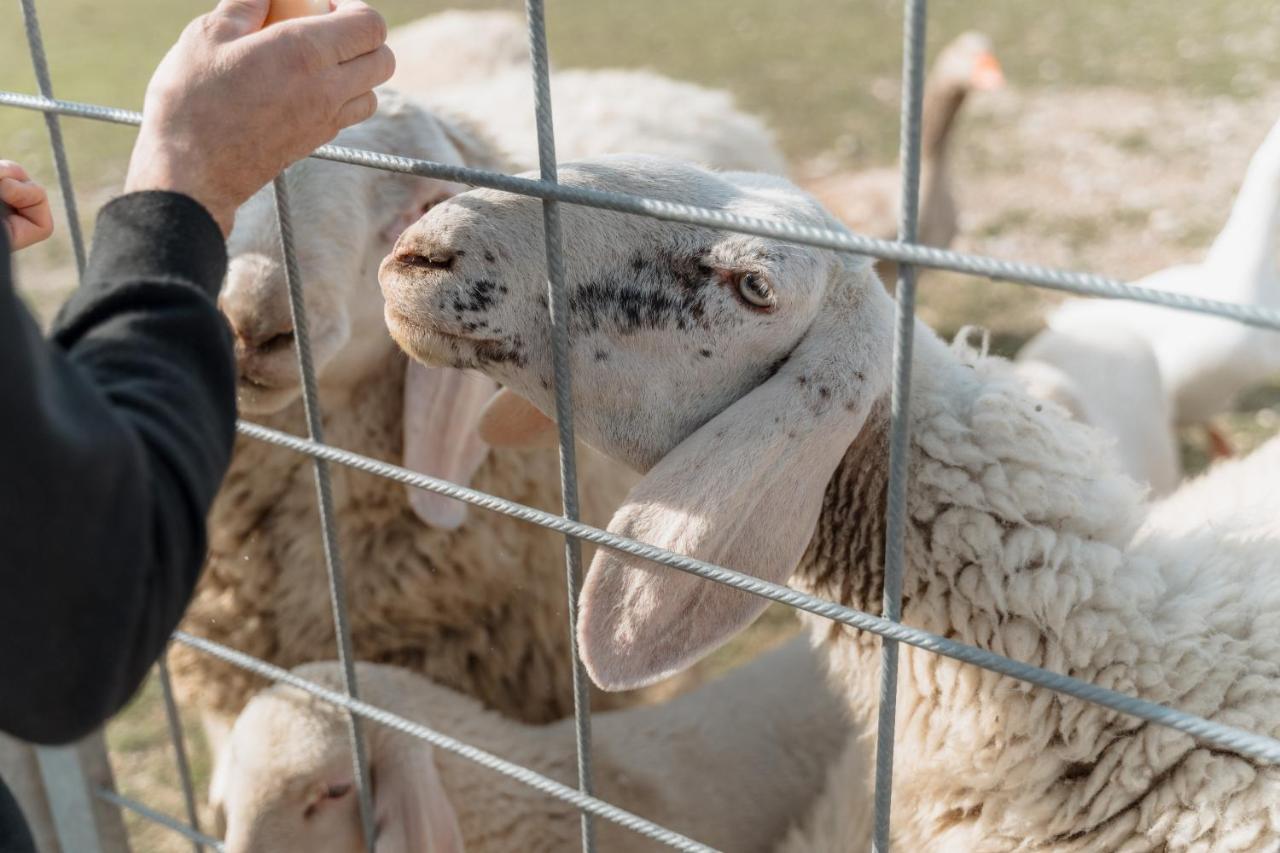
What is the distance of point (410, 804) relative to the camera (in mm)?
2180

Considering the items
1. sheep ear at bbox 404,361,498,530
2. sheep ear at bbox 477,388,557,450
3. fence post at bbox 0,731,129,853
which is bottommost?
fence post at bbox 0,731,129,853

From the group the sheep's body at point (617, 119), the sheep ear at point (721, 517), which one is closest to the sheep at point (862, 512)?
the sheep ear at point (721, 517)

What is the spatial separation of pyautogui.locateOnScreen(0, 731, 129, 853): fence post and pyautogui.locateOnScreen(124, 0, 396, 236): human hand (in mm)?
1801

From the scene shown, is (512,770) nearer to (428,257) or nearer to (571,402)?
(571,402)

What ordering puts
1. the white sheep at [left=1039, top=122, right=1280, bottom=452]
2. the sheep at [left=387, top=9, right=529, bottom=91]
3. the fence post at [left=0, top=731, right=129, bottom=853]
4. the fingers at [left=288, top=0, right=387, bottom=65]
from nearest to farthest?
the fingers at [left=288, top=0, right=387, bottom=65], the fence post at [left=0, top=731, right=129, bottom=853], the white sheep at [left=1039, top=122, right=1280, bottom=452], the sheep at [left=387, top=9, right=529, bottom=91]

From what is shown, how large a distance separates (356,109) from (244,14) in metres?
0.15

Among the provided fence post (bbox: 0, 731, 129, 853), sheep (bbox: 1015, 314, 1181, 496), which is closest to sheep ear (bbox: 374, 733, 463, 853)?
fence post (bbox: 0, 731, 129, 853)

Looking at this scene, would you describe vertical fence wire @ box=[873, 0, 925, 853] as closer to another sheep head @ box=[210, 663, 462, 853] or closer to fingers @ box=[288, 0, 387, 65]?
fingers @ box=[288, 0, 387, 65]

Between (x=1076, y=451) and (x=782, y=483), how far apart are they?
496 millimetres

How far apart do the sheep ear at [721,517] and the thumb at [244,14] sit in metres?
0.69

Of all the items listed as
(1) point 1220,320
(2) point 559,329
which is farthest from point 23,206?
(1) point 1220,320

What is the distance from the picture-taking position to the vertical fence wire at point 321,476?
1748mm

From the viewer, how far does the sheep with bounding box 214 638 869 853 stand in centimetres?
224

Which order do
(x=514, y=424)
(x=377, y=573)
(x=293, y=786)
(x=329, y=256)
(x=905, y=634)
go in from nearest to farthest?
(x=905, y=634), (x=514, y=424), (x=293, y=786), (x=329, y=256), (x=377, y=573)
